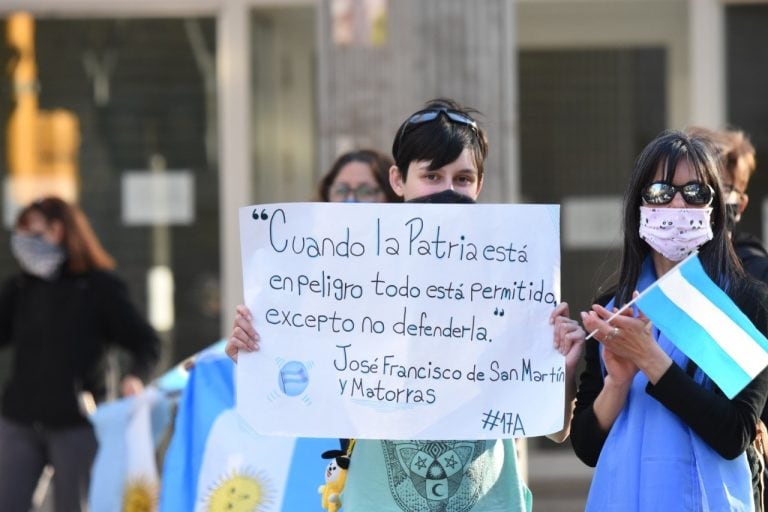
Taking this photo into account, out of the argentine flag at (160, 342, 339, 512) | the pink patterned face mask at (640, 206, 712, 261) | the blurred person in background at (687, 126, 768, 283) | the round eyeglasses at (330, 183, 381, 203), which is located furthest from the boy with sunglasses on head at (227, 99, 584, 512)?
the round eyeglasses at (330, 183, 381, 203)

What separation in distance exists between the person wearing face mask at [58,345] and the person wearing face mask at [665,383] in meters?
3.32

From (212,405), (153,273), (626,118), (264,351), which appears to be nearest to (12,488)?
(212,405)

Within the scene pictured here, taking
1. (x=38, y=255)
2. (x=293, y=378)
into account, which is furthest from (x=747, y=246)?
(x=38, y=255)

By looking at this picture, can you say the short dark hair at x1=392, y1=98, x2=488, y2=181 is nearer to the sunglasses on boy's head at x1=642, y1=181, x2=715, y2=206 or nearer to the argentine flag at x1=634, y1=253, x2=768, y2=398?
the sunglasses on boy's head at x1=642, y1=181, x2=715, y2=206

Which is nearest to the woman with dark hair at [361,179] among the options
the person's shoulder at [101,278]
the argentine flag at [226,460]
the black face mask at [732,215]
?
the argentine flag at [226,460]

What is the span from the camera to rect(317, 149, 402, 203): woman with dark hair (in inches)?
197

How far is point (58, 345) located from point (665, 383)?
385 centimetres

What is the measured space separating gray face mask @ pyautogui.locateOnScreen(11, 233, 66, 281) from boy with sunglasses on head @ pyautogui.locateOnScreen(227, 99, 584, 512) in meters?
3.16

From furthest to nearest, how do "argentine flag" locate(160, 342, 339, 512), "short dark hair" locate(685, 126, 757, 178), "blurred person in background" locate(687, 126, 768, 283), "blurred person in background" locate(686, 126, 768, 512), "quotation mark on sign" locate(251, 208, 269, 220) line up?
1. "argentine flag" locate(160, 342, 339, 512)
2. "short dark hair" locate(685, 126, 757, 178)
3. "blurred person in background" locate(687, 126, 768, 283)
4. "quotation mark on sign" locate(251, 208, 269, 220)
5. "blurred person in background" locate(686, 126, 768, 512)

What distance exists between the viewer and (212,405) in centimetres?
475

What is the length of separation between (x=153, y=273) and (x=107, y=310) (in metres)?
2.07

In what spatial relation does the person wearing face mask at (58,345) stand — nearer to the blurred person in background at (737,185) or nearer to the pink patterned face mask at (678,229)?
the blurred person in background at (737,185)

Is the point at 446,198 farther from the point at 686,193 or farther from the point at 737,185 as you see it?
the point at 737,185

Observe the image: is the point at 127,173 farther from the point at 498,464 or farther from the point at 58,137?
A: the point at 498,464
